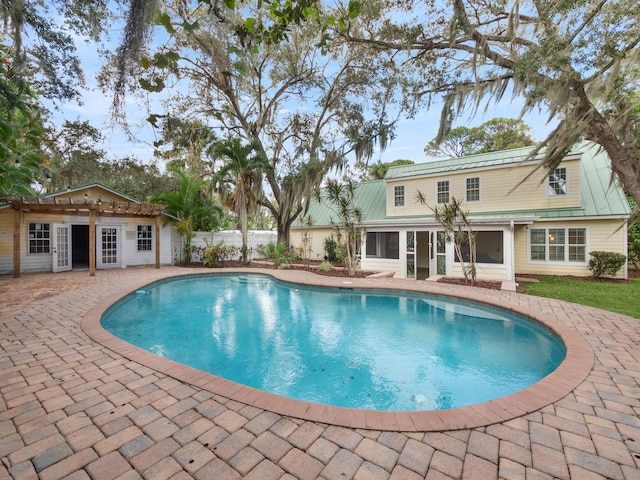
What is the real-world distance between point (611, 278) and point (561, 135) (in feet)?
24.3

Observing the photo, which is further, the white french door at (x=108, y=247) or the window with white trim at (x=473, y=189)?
the white french door at (x=108, y=247)

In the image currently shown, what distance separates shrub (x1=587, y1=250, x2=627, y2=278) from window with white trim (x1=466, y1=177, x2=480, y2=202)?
4.34 m

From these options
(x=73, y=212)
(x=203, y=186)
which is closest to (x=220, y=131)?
(x=203, y=186)

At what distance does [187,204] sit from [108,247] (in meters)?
3.85

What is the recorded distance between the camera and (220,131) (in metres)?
14.9

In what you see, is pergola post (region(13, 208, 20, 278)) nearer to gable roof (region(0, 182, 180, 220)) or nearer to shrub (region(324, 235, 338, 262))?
gable roof (region(0, 182, 180, 220))

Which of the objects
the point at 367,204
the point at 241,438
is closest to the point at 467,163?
the point at 367,204

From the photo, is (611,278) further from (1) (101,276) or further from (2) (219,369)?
(1) (101,276)

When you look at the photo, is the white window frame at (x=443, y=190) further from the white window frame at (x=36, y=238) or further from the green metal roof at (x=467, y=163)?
the white window frame at (x=36, y=238)

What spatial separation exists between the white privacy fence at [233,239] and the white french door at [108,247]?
3252 mm

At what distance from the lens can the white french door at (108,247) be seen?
12.6m

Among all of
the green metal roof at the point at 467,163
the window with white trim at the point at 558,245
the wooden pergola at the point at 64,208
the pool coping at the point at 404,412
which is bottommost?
Answer: the pool coping at the point at 404,412

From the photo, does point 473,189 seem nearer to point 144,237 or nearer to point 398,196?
point 398,196

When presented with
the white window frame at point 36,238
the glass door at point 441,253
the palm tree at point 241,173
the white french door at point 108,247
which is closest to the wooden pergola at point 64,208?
the white window frame at point 36,238
